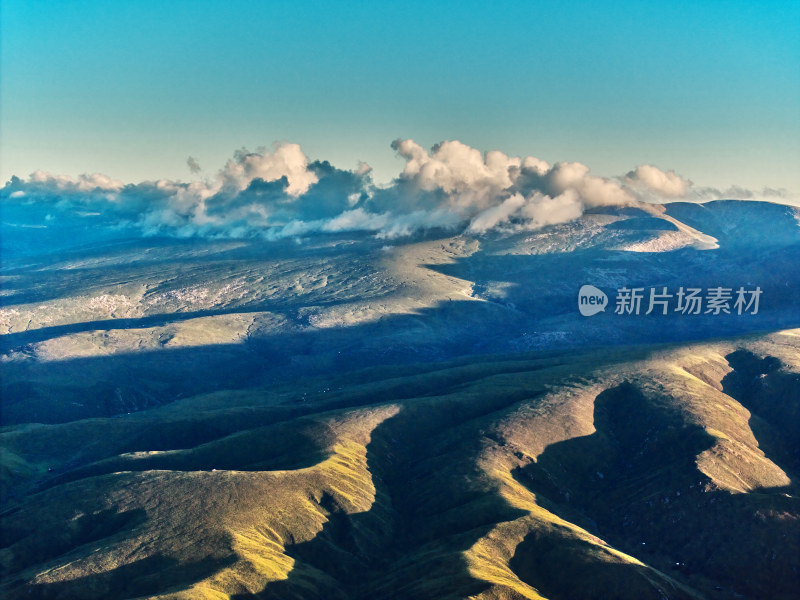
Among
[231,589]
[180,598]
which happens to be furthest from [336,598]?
[180,598]

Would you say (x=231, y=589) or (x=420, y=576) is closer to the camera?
(x=231, y=589)

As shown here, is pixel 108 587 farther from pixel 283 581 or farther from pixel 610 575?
pixel 610 575

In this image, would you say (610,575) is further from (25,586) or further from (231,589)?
(25,586)

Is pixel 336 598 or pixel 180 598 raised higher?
pixel 180 598

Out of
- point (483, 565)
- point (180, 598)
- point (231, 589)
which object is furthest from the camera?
point (483, 565)

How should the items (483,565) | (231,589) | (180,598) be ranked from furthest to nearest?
(483,565) → (231,589) → (180,598)

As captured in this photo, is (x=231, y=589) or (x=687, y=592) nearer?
(x=231, y=589)

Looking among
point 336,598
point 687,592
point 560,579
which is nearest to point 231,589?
point 336,598
